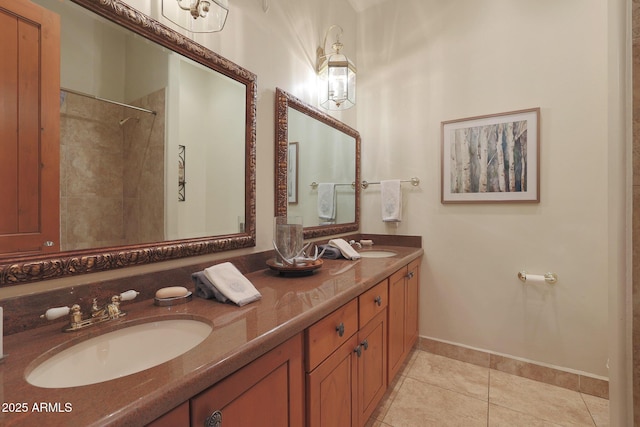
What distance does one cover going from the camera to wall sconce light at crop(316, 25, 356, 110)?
6.45ft

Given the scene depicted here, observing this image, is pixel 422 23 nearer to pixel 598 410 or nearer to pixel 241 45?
pixel 241 45

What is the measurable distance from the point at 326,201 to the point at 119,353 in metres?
1.51

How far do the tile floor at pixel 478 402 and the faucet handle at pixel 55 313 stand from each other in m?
1.46

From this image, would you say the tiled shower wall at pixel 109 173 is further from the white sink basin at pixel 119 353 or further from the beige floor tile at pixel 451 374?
the beige floor tile at pixel 451 374

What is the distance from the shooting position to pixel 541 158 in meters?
1.84

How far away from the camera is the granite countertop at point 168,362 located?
0.45 meters

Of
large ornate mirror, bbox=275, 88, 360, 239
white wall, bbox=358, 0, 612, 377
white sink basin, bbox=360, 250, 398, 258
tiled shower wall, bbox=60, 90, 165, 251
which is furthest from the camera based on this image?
white sink basin, bbox=360, 250, 398, 258

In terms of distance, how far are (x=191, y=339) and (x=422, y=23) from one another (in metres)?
2.62

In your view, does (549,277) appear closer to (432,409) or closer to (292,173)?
(432,409)

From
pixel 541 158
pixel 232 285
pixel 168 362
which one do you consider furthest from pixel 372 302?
pixel 541 158

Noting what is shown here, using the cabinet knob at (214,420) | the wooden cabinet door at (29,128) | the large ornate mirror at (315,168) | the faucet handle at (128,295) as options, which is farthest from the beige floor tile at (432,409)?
the wooden cabinet door at (29,128)

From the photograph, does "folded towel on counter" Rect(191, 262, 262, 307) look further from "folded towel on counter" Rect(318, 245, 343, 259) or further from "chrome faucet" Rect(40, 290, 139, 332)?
"folded towel on counter" Rect(318, 245, 343, 259)

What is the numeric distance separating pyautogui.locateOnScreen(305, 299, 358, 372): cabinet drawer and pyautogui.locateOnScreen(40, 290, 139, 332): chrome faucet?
1.83 feet

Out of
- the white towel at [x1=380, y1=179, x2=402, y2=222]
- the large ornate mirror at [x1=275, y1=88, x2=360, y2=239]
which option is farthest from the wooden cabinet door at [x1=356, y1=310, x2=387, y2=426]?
the white towel at [x1=380, y1=179, x2=402, y2=222]
